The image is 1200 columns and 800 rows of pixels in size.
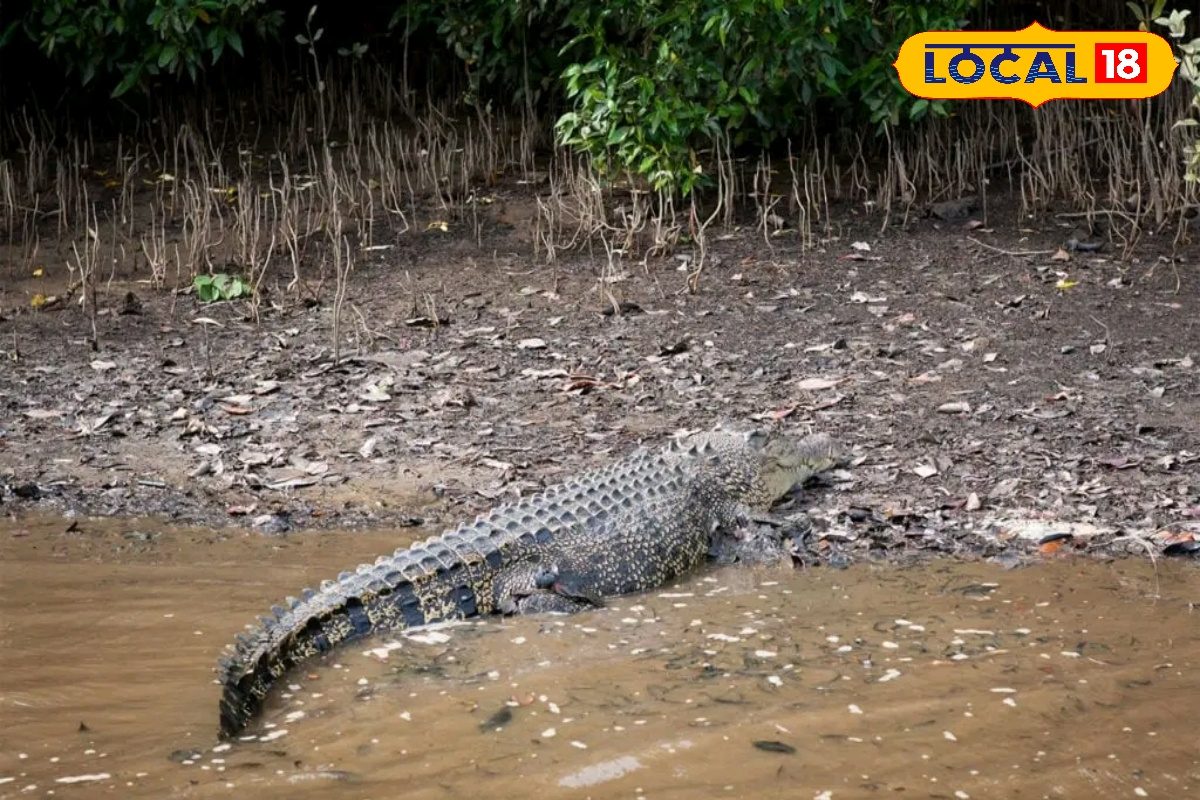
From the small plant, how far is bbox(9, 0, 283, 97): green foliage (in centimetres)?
202

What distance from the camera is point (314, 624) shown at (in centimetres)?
462

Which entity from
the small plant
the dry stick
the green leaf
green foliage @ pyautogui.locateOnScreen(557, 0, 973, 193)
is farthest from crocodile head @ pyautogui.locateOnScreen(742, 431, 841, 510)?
the green leaf

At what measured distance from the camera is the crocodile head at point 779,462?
5996mm

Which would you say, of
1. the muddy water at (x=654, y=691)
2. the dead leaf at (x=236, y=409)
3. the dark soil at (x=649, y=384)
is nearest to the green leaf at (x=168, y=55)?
the dark soil at (x=649, y=384)

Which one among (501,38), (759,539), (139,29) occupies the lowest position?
(759,539)

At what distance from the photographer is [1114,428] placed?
6.26 metres

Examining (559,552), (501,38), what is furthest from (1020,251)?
(559,552)

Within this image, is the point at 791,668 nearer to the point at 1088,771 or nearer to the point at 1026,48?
the point at 1088,771

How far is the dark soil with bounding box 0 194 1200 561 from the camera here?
19.6 ft

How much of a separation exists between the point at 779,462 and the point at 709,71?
3.75 metres

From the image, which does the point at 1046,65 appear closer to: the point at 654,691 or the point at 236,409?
the point at 236,409

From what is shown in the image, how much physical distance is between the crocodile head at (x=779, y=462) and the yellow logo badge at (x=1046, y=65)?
13.1 ft

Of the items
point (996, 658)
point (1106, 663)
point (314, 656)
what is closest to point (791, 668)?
point (996, 658)

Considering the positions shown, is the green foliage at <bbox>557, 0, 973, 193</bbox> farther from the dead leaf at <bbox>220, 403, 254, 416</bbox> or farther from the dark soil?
the dead leaf at <bbox>220, 403, 254, 416</bbox>
